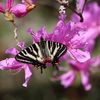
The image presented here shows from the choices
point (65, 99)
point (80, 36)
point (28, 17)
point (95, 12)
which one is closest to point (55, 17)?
point (28, 17)

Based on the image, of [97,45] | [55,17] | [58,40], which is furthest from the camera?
[55,17]

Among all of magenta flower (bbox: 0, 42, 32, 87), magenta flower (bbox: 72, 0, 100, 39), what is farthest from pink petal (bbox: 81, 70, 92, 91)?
magenta flower (bbox: 0, 42, 32, 87)

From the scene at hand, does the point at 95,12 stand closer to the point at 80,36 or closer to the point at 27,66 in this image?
the point at 80,36

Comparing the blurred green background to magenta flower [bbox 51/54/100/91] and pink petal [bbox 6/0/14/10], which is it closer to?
magenta flower [bbox 51/54/100/91]

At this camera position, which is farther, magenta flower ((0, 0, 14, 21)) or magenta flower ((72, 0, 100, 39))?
magenta flower ((72, 0, 100, 39))

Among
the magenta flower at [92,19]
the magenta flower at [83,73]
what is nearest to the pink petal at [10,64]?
the magenta flower at [83,73]
